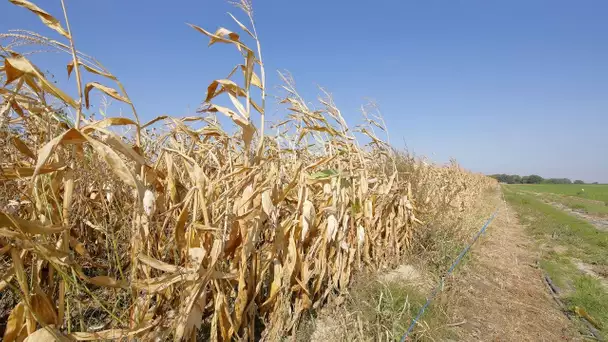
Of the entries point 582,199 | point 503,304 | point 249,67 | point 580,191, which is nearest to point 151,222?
point 249,67

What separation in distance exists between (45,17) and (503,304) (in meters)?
4.23

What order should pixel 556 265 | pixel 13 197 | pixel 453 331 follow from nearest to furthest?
pixel 13 197, pixel 453 331, pixel 556 265

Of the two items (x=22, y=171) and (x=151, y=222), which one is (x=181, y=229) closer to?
(x=151, y=222)

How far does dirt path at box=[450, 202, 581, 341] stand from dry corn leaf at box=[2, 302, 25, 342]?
272 cm

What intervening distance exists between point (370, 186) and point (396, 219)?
49cm

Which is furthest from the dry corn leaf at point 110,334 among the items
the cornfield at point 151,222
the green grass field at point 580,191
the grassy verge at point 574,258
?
the green grass field at point 580,191

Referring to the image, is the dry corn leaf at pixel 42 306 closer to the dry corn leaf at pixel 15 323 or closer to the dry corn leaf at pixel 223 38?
the dry corn leaf at pixel 15 323

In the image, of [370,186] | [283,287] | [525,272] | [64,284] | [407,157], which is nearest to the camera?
[64,284]

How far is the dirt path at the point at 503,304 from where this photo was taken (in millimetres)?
2885

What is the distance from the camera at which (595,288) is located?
4305mm

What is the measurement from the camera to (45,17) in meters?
1.17

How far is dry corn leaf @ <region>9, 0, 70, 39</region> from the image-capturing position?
3.72ft

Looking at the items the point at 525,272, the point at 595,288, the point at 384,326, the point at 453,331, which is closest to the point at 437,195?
the point at 525,272

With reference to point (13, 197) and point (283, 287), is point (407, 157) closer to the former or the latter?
point (283, 287)
